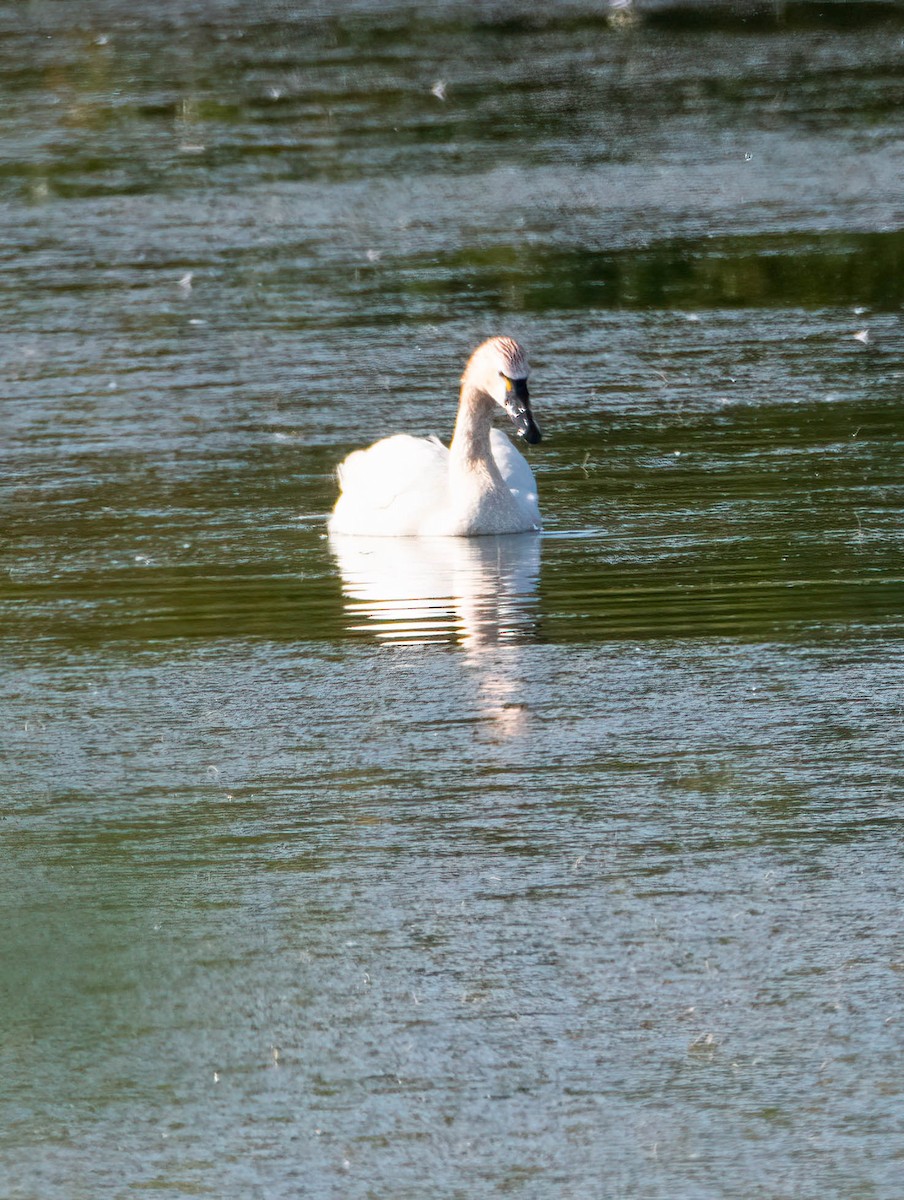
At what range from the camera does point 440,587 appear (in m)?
8.72

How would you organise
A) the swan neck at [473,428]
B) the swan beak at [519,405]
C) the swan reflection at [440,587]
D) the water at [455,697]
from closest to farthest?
1. the water at [455,697]
2. the swan reflection at [440,587]
3. the swan beak at [519,405]
4. the swan neck at [473,428]

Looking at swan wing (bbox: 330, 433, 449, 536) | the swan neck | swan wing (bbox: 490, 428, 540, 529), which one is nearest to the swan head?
the swan neck

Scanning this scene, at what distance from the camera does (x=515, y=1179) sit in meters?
4.14

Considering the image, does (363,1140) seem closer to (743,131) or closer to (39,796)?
(39,796)

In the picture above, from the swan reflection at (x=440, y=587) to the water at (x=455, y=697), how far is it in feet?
0.10

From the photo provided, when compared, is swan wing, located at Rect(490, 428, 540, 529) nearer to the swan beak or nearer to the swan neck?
the swan neck

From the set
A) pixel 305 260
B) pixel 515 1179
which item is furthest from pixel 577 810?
pixel 305 260

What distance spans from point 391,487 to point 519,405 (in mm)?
624

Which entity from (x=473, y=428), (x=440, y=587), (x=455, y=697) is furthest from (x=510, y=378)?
(x=455, y=697)

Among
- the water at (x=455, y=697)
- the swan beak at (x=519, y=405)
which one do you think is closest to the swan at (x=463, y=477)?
the swan beak at (x=519, y=405)

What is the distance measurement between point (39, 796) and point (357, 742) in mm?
896

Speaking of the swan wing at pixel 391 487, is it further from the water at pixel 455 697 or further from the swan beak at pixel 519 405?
the swan beak at pixel 519 405

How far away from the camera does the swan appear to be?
949cm

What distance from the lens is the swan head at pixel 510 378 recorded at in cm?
949
